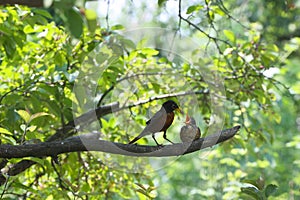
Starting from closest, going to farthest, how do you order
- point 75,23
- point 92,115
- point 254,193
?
point 75,23, point 254,193, point 92,115

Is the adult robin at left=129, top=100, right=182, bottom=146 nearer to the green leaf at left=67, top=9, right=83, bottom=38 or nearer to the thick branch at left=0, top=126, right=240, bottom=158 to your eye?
the thick branch at left=0, top=126, right=240, bottom=158

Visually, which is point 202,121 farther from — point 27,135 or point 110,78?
point 27,135

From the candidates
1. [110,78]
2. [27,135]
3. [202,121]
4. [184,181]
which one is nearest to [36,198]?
[27,135]

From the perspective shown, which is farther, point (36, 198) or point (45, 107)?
point (45, 107)

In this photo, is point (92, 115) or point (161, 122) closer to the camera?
point (161, 122)

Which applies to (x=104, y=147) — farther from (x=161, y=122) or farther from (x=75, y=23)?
(x=75, y=23)

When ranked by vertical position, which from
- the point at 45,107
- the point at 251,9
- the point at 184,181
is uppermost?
the point at 251,9

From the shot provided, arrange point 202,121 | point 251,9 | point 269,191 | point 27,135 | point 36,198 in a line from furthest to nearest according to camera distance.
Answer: point 251,9 < point 202,121 < point 36,198 < point 27,135 < point 269,191

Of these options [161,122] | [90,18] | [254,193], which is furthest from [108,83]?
[90,18]

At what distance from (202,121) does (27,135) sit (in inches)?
36.2

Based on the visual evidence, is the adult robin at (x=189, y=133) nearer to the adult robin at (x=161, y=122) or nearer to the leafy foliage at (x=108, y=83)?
the adult robin at (x=161, y=122)

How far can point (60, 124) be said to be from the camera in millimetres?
2668

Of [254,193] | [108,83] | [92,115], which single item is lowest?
[254,193]

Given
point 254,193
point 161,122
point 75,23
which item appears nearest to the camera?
point 75,23
